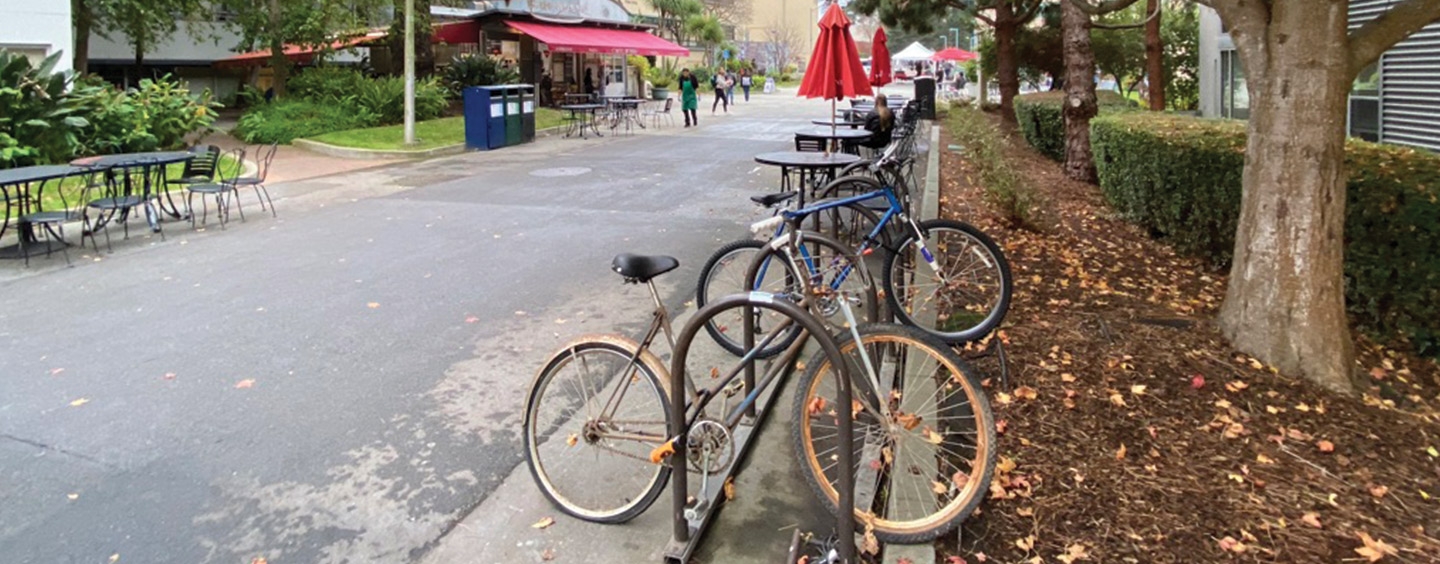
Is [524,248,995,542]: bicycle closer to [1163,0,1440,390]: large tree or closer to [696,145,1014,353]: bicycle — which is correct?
[696,145,1014,353]: bicycle

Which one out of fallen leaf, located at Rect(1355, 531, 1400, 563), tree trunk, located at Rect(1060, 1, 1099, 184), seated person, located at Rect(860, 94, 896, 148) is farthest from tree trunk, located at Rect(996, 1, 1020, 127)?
fallen leaf, located at Rect(1355, 531, 1400, 563)

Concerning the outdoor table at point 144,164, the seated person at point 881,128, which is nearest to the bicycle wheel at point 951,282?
the seated person at point 881,128

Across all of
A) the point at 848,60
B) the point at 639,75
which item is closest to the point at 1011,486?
the point at 848,60

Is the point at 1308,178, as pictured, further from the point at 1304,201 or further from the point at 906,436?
the point at 906,436

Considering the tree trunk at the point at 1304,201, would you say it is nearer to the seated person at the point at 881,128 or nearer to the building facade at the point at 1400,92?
the building facade at the point at 1400,92

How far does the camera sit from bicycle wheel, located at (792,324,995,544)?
9.79ft

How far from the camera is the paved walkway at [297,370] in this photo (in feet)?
11.5

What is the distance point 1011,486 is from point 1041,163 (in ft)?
39.6

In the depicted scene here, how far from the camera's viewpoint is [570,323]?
614cm

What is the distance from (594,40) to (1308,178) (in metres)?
25.7

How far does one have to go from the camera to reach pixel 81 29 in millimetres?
19609

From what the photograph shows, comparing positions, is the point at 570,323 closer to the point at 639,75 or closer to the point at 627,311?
the point at 627,311

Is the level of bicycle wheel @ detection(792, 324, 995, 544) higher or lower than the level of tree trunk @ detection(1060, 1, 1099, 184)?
lower

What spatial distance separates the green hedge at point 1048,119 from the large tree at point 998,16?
5.17 m
